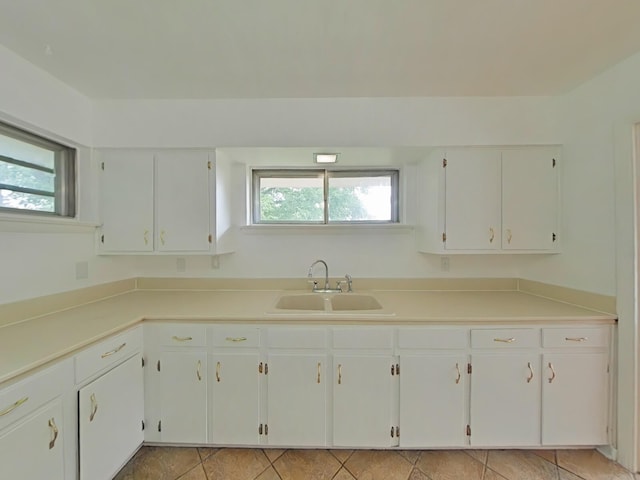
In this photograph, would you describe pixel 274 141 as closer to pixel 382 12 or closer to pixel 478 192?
pixel 382 12

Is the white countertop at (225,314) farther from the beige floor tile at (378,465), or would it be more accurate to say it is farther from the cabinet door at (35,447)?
the beige floor tile at (378,465)

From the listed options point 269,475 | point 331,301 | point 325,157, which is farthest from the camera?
point 331,301

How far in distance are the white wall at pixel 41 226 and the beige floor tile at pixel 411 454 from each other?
2504 millimetres

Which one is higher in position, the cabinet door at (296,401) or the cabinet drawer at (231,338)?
the cabinet drawer at (231,338)

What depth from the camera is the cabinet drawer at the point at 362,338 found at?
1764 mm

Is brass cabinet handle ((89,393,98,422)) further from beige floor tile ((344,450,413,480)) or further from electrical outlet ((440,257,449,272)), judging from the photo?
electrical outlet ((440,257,449,272))

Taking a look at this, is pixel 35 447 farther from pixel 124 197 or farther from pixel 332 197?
pixel 332 197

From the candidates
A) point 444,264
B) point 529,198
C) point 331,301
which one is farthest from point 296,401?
point 529,198

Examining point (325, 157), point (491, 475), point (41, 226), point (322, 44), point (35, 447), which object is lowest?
point (491, 475)

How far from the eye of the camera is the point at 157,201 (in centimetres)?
214

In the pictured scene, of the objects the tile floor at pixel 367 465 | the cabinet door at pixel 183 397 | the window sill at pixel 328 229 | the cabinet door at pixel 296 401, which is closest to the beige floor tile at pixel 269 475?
the tile floor at pixel 367 465

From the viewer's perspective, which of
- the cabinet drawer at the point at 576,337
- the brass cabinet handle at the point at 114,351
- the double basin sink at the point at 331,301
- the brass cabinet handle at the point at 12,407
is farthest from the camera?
the double basin sink at the point at 331,301

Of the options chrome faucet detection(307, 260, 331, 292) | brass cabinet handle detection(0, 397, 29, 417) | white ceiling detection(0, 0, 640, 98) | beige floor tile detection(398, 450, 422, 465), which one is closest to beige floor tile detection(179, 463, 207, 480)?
brass cabinet handle detection(0, 397, 29, 417)

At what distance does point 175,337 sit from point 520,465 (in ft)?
7.52
